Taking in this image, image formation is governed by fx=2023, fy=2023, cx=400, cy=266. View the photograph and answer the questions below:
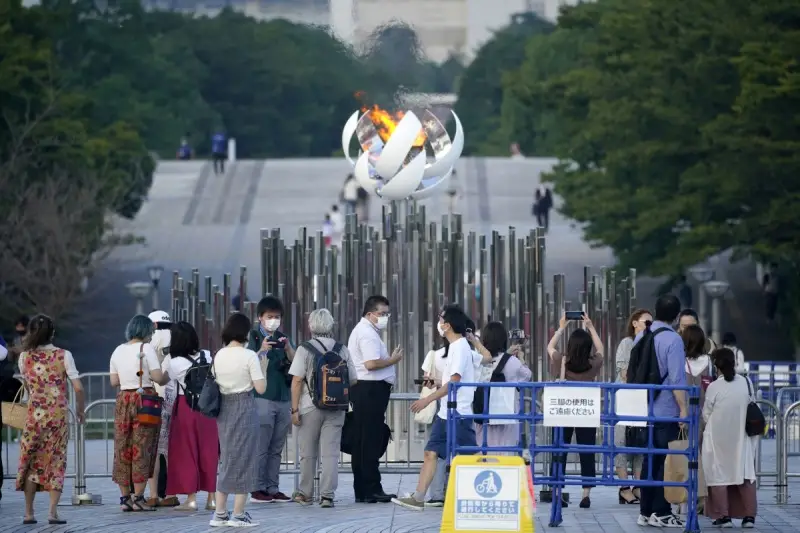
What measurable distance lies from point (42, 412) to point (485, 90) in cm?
5478

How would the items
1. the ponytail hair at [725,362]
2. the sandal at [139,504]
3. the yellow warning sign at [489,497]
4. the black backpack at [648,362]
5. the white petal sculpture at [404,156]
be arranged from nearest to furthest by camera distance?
1. the yellow warning sign at [489,497]
2. the black backpack at [648,362]
3. the ponytail hair at [725,362]
4. the sandal at [139,504]
5. the white petal sculpture at [404,156]

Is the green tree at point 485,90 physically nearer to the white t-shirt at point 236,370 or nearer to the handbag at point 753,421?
the handbag at point 753,421

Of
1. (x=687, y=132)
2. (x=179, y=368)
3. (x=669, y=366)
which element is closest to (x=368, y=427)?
(x=179, y=368)

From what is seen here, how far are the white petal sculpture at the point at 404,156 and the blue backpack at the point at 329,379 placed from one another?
15.8 ft

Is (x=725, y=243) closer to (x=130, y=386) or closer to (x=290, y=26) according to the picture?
(x=130, y=386)

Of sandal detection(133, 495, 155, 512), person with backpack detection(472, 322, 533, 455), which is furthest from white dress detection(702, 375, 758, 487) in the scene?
sandal detection(133, 495, 155, 512)

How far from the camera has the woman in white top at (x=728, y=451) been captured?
43.0 feet

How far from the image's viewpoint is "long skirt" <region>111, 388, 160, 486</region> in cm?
1403

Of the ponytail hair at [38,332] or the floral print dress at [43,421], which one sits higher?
the ponytail hair at [38,332]

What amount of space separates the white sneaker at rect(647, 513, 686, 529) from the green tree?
52.4 meters

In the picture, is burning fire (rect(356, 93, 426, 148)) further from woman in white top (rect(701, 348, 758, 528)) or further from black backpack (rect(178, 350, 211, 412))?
woman in white top (rect(701, 348, 758, 528))

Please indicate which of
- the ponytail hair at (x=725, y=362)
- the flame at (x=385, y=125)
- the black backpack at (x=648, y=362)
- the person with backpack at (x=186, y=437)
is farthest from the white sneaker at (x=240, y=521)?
the flame at (x=385, y=125)

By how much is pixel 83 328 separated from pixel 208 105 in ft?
92.6

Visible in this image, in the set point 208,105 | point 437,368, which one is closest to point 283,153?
point 208,105
